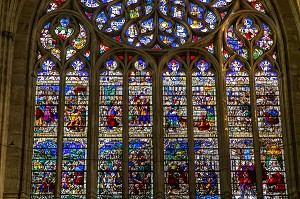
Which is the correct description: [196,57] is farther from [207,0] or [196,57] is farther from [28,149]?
[28,149]

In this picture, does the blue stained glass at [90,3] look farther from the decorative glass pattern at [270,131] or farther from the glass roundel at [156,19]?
the decorative glass pattern at [270,131]

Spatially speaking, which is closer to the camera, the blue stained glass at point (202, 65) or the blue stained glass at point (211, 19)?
the blue stained glass at point (202, 65)

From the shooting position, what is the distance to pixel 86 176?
82.5ft

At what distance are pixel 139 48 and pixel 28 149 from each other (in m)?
4.24

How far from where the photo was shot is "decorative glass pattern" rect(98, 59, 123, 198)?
82.5 feet

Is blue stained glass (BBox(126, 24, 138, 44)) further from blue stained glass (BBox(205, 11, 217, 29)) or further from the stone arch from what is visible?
the stone arch

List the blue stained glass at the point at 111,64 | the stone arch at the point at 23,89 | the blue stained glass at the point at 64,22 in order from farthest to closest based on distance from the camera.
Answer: the blue stained glass at the point at 64,22, the blue stained glass at the point at 111,64, the stone arch at the point at 23,89

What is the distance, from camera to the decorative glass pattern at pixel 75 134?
25078 mm

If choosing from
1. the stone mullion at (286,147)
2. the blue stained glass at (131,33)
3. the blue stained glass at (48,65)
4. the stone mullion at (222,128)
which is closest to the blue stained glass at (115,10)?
the blue stained glass at (131,33)

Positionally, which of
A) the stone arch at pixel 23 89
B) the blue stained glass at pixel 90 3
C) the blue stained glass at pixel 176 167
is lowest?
the blue stained glass at pixel 176 167

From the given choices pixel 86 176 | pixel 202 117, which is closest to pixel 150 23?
pixel 202 117

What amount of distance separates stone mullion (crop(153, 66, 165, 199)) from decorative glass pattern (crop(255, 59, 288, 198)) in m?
2.61

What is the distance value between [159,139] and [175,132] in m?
0.51

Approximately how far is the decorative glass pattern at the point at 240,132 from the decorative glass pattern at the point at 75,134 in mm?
3849
